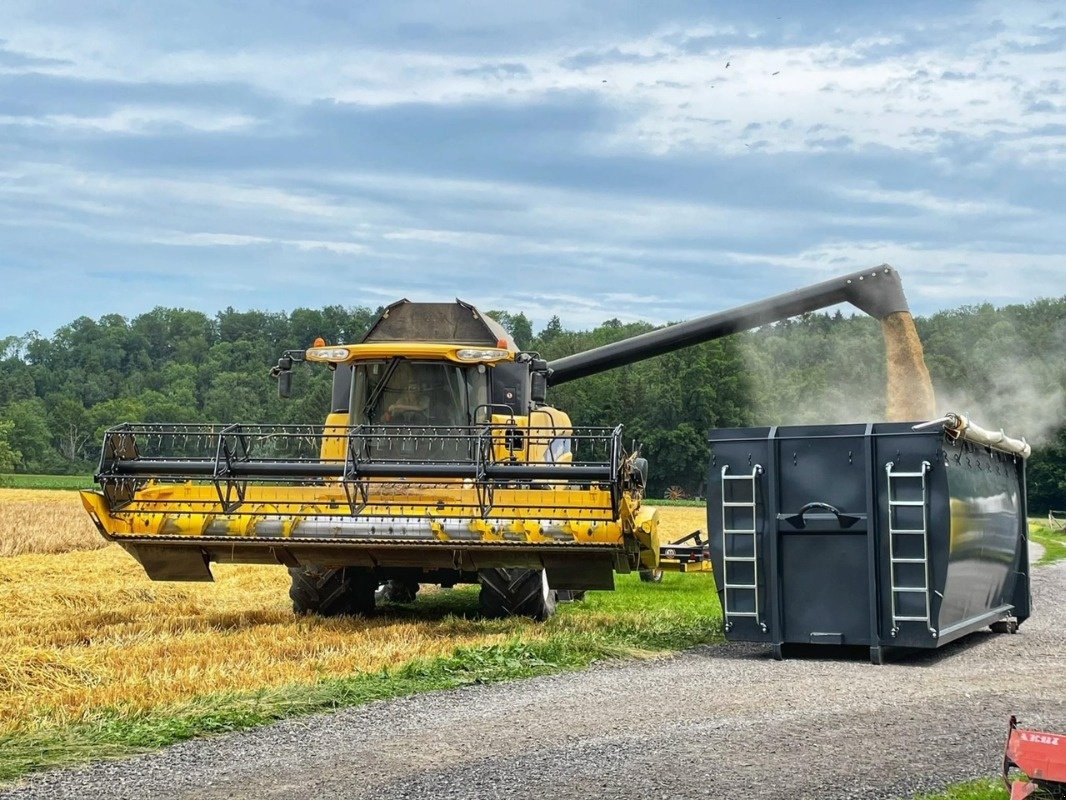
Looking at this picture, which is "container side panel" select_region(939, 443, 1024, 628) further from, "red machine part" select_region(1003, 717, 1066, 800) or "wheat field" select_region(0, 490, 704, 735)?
"red machine part" select_region(1003, 717, 1066, 800)

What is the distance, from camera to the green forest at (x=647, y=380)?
30.2m

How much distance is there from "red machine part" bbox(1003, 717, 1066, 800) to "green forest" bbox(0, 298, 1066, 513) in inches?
410

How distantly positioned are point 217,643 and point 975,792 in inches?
253

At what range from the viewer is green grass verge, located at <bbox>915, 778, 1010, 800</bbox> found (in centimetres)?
568

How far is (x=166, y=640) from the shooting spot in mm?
10742

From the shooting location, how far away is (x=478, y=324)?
565 inches

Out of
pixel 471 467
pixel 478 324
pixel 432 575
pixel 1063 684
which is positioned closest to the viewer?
pixel 1063 684

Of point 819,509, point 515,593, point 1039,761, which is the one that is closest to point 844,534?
point 819,509

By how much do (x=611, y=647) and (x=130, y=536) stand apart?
4.44 metres

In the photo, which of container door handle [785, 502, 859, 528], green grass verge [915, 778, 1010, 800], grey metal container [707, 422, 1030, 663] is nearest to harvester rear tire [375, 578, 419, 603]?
grey metal container [707, 422, 1030, 663]

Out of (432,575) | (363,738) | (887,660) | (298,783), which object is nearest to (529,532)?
(432,575)

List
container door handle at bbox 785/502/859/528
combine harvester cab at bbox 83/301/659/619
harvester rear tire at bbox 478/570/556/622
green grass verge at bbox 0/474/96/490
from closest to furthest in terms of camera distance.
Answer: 1. container door handle at bbox 785/502/859/528
2. combine harvester cab at bbox 83/301/659/619
3. harvester rear tire at bbox 478/570/556/622
4. green grass verge at bbox 0/474/96/490

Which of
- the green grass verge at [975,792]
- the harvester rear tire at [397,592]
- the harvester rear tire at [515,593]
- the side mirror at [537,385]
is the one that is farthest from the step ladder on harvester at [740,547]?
the harvester rear tire at [397,592]

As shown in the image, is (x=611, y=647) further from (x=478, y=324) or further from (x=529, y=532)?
(x=478, y=324)
